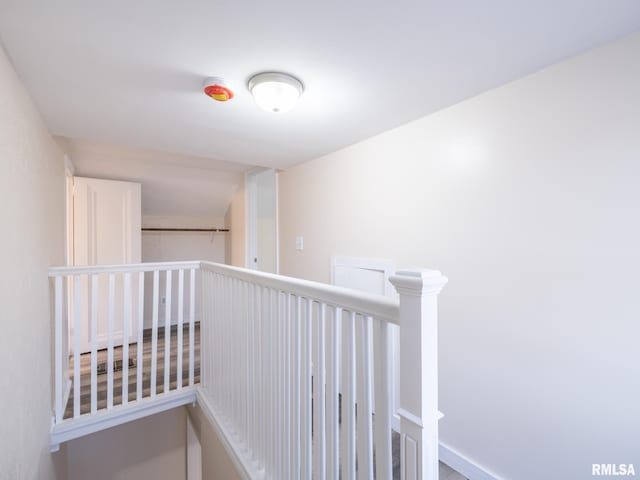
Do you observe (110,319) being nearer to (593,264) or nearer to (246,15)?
(246,15)

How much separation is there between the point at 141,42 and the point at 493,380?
7.17 ft

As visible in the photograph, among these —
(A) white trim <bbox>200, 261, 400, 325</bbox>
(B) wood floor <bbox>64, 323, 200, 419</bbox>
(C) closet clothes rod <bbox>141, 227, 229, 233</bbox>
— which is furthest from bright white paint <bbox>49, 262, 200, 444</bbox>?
(C) closet clothes rod <bbox>141, 227, 229, 233</bbox>

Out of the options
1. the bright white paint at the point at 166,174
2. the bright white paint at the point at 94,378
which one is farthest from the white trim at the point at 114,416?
the bright white paint at the point at 166,174

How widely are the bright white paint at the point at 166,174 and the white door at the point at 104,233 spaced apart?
6.2 inches

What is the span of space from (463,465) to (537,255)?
1233 mm

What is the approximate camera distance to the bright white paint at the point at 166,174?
2.94 metres

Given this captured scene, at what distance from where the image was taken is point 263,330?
1.40 metres

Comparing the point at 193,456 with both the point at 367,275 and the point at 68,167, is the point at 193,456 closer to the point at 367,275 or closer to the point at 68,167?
the point at 367,275

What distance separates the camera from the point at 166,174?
3422 mm

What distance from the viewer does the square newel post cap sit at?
686mm

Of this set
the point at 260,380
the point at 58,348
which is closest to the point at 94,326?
the point at 58,348

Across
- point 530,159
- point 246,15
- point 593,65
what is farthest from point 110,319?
point 593,65

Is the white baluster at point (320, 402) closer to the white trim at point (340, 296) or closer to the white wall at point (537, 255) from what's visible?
the white trim at point (340, 296)

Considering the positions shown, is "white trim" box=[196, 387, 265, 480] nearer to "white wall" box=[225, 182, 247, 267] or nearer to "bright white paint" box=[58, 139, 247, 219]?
"white wall" box=[225, 182, 247, 267]
